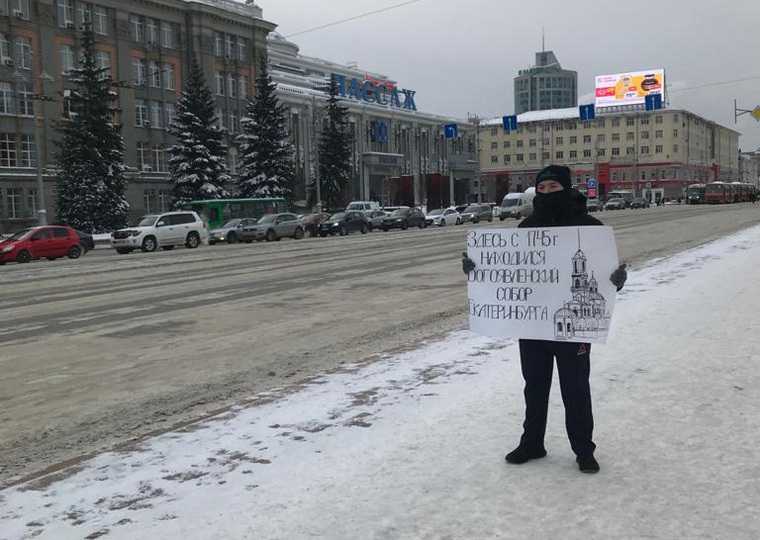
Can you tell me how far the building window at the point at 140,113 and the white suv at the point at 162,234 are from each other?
3149 centimetres

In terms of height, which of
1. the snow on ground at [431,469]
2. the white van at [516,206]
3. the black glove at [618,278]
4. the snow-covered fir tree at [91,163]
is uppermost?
the snow-covered fir tree at [91,163]

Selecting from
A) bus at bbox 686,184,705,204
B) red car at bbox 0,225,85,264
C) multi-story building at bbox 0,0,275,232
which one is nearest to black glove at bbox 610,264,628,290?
red car at bbox 0,225,85,264

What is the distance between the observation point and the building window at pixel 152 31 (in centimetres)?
6575

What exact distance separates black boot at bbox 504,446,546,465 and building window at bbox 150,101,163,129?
66.4 metres

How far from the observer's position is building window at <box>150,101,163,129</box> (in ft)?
216

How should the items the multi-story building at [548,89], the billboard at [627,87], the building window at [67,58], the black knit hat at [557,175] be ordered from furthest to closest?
the multi-story building at [548,89]
the billboard at [627,87]
the building window at [67,58]
the black knit hat at [557,175]

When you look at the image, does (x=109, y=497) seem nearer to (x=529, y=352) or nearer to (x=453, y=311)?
(x=529, y=352)

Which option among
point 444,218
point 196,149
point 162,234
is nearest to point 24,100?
point 196,149

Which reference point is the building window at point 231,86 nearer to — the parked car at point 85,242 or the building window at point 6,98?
the building window at point 6,98

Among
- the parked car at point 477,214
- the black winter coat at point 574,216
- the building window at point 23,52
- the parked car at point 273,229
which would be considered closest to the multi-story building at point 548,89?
the parked car at point 477,214

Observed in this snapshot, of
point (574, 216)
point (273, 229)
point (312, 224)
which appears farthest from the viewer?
point (312, 224)

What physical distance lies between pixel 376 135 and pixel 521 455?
322ft

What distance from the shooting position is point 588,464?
14.2 feet

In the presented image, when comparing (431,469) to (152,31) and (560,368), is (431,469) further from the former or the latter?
(152,31)
